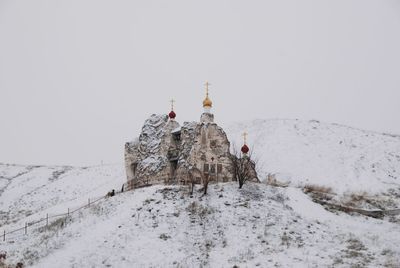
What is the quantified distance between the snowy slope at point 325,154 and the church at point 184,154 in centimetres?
1216

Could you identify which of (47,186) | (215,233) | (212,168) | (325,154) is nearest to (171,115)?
(212,168)

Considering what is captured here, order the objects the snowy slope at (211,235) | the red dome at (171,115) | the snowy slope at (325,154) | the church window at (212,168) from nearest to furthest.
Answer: the snowy slope at (211,235), the church window at (212,168), the red dome at (171,115), the snowy slope at (325,154)

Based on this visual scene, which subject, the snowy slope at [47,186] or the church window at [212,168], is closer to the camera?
the church window at [212,168]

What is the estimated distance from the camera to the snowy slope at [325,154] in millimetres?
47188

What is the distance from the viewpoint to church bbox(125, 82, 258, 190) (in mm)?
37625

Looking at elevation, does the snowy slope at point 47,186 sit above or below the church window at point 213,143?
below

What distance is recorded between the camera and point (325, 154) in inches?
2167

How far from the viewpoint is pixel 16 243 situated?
99.6ft

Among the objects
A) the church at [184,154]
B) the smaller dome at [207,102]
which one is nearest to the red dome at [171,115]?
the church at [184,154]

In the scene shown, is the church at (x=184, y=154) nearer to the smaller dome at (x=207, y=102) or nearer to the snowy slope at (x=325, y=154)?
the smaller dome at (x=207, y=102)

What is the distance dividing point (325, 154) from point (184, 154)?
24.4m

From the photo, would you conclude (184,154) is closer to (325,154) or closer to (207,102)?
(207,102)

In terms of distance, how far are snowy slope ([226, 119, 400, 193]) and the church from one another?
12.2 metres

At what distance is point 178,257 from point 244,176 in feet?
37.9
